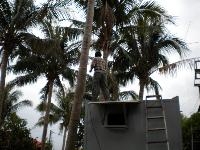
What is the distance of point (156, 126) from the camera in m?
9.40

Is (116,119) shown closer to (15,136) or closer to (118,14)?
(118,14)

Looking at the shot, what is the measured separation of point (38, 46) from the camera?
19016 millimetres

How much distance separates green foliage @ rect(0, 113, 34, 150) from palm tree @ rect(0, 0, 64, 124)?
5575 mm

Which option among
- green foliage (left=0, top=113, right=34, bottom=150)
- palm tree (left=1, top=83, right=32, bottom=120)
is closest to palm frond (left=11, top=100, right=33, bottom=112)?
palm tree (left=1, top=83, right=32, bottom=120)

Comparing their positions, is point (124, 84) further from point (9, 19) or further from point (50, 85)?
point (9, 19)

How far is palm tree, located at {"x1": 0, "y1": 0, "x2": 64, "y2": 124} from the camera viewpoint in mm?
18375

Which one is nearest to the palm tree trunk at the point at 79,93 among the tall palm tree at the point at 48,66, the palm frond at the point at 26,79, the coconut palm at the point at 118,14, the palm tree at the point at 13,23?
the coconut palm at the point at 118,14

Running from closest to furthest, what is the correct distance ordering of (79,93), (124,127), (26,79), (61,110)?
1. (124,127)
2. (79,93)
3. (26,79)
4. (61,110)

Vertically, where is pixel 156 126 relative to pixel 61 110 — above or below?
below

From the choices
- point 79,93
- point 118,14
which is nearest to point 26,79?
point 118,14

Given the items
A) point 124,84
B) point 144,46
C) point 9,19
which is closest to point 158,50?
point 144,46

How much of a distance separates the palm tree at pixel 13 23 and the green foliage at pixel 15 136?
5.57 m

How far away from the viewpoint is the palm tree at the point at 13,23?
18.4 metres

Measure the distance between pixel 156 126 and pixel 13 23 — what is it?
10.9 metres
